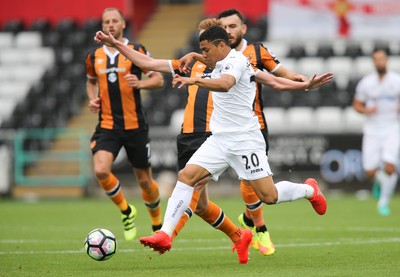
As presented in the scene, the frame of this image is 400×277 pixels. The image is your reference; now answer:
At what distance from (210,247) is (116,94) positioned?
219cm

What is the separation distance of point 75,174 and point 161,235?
13950 millimetres

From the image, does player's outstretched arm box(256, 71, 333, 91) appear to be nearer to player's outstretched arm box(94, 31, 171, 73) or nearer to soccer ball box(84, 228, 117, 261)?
player's outstretched arm box(94, 31, 171, 73)

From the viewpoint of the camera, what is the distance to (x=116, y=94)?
37.7 ft

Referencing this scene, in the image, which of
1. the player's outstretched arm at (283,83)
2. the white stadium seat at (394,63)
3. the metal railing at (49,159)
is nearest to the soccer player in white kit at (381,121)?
the player's outstretched arm at (283,83)

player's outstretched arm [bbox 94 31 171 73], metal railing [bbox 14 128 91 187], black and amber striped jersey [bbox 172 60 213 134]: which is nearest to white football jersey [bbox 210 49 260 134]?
player's outstretched arm [bbox 94 31 171 73]

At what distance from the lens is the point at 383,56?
1552 cm

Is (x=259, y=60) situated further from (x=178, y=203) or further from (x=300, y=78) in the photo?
(x=178, y=203)

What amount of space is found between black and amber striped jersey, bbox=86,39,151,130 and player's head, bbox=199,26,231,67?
2983 mm

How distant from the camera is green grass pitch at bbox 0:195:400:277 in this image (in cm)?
855

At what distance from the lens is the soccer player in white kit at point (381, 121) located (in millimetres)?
16000

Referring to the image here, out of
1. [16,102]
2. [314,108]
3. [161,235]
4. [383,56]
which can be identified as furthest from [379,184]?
[16,102]

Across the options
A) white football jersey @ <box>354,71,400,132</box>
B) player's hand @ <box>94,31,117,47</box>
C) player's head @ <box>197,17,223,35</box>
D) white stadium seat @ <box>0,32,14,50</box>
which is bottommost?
white stadium seat @ <box>0,32,14,50</box>

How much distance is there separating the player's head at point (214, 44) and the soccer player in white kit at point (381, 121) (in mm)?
7643

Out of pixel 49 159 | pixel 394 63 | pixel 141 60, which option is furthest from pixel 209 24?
pixel 394 63
